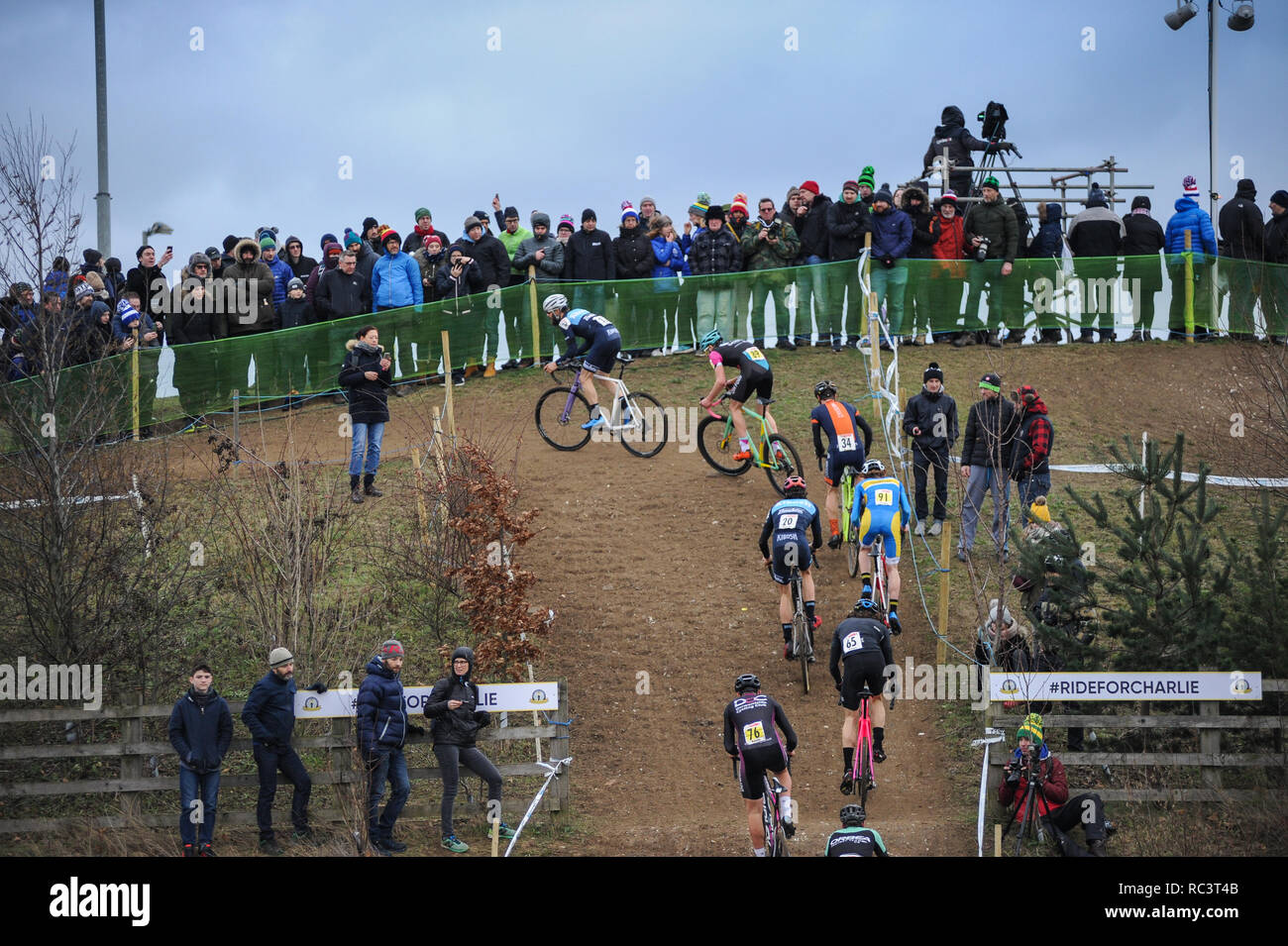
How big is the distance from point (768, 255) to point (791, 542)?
11.2m

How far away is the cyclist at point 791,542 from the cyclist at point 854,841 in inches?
199

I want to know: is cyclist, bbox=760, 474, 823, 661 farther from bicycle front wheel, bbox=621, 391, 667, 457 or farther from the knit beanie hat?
bicycle front wheel, bbox=621, 391, 667, 457

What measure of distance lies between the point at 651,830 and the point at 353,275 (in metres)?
13.0

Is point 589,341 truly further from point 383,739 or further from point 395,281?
point 383,739

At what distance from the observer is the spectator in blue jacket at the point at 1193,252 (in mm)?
25891

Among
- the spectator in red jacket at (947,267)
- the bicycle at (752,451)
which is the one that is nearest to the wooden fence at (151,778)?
the bicycle at (752,451)

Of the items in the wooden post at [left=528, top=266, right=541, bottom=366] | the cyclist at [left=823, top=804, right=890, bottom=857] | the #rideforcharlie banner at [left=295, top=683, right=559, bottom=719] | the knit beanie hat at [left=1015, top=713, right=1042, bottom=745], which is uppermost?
the wooden post at [left=528, top=266, right=541, bottom=366]

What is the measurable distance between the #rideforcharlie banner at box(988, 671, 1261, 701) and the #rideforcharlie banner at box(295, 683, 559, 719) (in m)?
4.05

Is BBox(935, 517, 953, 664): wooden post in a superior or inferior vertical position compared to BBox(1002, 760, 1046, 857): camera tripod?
superior

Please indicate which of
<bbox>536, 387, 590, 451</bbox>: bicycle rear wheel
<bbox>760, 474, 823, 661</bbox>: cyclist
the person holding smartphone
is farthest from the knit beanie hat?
<bbox>536, 387, 590, 451</bbox>: bicycle rear wheel

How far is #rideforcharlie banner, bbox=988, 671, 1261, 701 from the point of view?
12.5m

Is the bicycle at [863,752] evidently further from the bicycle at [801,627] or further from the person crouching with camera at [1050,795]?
the bicycle at [801,627]

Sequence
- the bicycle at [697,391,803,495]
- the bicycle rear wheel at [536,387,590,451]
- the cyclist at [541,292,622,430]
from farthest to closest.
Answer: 1. the bicycle rear wheel at [536,387,590,451]
2. the cyclist at [541,292,622,430]
3. the bicycle at [697,391,803,495]
